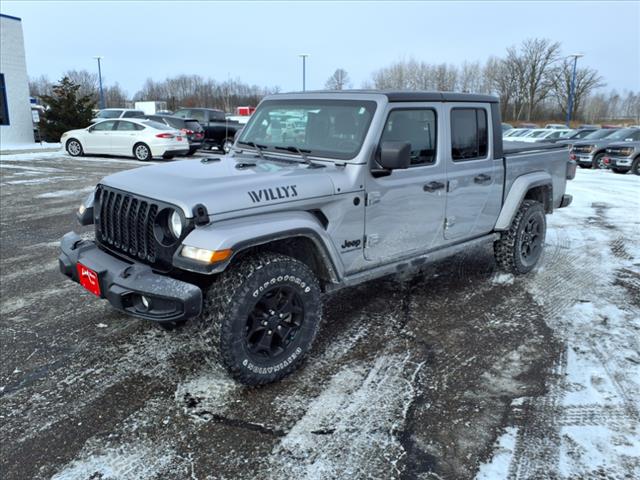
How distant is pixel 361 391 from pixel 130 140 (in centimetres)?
1598

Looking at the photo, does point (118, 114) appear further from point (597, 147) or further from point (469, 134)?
point (469, 134)

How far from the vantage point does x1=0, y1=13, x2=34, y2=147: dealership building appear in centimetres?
2047

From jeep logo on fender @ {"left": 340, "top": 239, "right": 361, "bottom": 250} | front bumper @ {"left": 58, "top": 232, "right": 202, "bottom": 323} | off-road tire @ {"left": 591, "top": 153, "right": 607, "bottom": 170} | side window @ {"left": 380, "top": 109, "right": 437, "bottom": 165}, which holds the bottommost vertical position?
off-road tire @ {"left": 591, "top": 153, "right": 607, "bottom": 170}

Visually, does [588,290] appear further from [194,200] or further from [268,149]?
[194,200]

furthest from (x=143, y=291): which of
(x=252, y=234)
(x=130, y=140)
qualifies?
(x=130, y=140)

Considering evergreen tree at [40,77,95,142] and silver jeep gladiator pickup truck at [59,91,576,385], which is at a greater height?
evergreen tree at [40,77,95,142]

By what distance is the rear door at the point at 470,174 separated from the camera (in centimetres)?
455

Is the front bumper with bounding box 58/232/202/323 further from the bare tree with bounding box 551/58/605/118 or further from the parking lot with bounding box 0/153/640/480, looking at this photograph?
the bare tree with bounding box 551/58/605/118

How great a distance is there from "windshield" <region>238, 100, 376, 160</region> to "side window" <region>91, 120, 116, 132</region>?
1481 cm

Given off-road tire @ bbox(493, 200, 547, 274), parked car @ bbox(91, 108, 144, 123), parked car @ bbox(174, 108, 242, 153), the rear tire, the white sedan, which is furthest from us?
parked car @ bbox(91, 108, 144, 123)

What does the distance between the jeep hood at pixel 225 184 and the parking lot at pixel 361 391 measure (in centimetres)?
122

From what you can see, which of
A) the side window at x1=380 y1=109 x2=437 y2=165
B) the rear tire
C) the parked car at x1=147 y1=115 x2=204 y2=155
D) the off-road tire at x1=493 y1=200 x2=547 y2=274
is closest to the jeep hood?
the side window at x1=380 y1=109 x2=437 y2=165

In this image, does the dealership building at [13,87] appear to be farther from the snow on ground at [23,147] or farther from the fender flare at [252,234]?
the fender flare at [252,234]

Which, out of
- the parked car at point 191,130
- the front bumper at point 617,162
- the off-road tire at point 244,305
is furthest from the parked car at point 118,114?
the off-road tire at point 244,305
